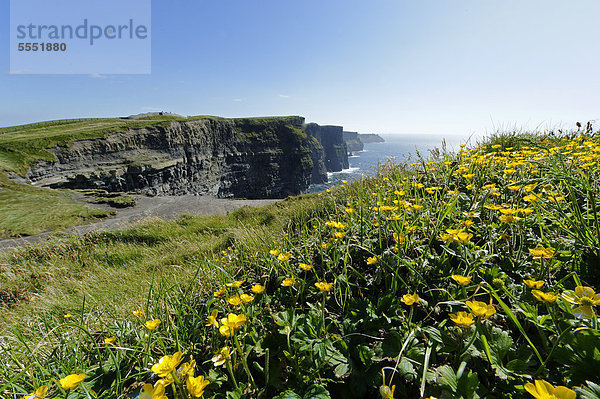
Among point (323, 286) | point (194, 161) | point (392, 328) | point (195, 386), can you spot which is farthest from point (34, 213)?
point (194, 161)

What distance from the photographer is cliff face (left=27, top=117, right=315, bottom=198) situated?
101 feet

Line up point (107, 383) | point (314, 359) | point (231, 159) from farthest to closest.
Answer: point (231, 159)
point (107, 383)
point (314, 359)

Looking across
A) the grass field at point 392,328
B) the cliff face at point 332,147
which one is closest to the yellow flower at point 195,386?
the grass field at point 392,328

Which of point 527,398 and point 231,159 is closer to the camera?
point 527,398

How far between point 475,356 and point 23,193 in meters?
22.5

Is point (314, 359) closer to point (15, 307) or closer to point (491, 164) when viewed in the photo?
point (491, 164)

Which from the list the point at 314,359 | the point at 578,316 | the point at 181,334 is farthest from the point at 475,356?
the point at 181,334

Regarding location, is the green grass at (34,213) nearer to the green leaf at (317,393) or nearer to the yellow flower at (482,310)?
the green leaf at (317,393)

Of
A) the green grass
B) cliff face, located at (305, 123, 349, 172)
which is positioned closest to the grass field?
the green grass

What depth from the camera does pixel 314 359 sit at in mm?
1106

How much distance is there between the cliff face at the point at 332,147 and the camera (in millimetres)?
111875

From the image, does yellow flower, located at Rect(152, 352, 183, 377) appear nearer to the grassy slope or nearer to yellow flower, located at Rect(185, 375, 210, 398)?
yellow flower, located at Rect(185, 375, 210, 398)

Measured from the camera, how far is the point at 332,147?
115312 mm

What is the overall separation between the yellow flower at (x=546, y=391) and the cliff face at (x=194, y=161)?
3657 cm
